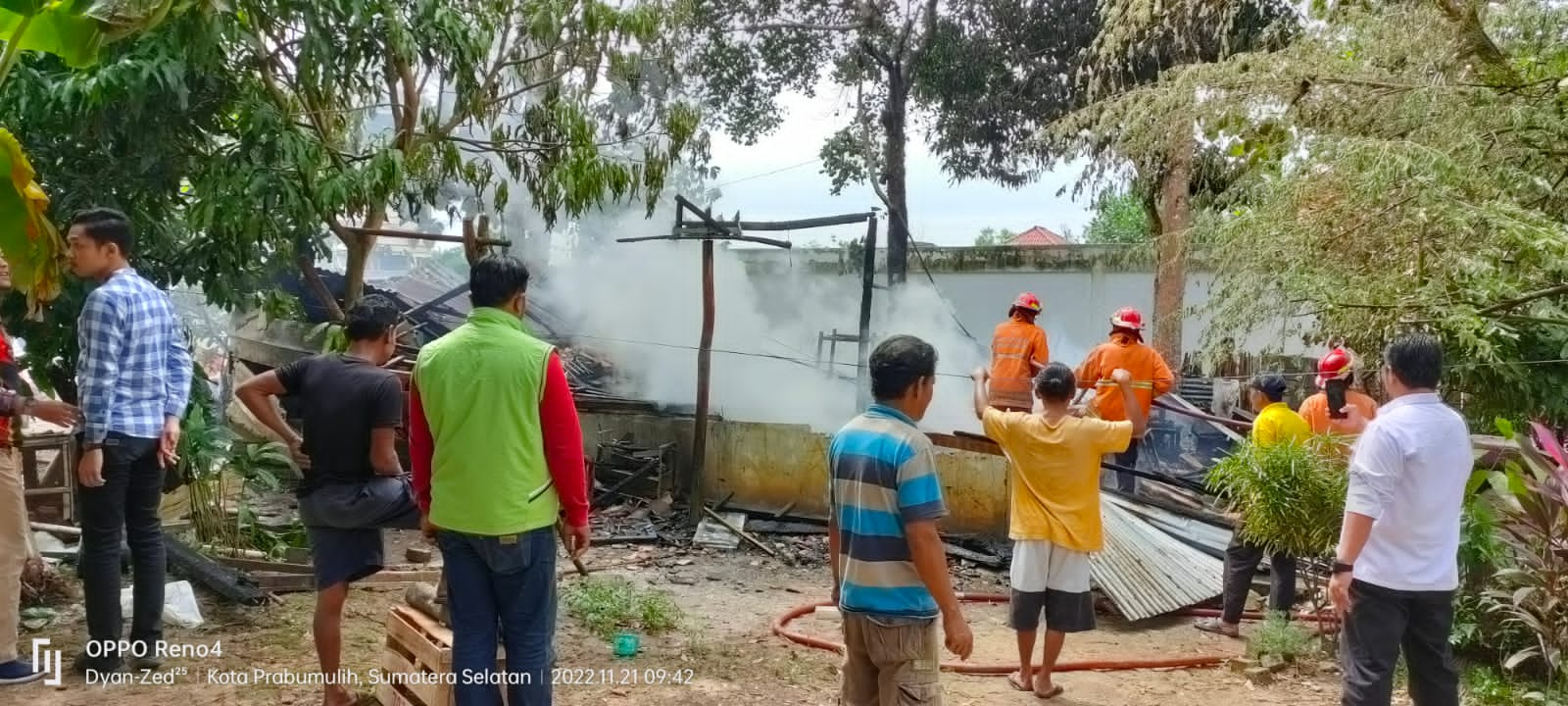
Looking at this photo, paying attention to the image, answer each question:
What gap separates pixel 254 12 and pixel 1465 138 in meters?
6.50

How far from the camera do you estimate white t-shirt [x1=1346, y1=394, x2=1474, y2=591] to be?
3428 mm

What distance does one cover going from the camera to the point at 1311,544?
16.6 feet

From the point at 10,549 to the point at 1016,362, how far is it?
6.01 metres

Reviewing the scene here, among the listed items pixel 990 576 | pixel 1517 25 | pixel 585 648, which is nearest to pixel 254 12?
pixel 585 648

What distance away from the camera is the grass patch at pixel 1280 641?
17.1 ft

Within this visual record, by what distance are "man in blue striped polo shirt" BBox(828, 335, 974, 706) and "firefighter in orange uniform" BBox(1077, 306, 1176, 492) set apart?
4.22m

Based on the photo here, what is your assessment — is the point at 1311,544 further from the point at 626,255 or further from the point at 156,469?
the point at 626,255

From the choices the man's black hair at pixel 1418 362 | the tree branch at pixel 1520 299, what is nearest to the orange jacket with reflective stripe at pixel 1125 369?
the tree branch at pixel 1520 299

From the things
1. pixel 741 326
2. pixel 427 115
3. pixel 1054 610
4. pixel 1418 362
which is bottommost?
pixel 1054 610

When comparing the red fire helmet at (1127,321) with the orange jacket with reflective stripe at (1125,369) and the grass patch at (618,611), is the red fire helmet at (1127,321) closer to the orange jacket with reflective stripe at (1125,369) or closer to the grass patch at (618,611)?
the orange jacket with reflective stripe at (1125,369)

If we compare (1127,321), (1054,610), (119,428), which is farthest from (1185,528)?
(119,428)

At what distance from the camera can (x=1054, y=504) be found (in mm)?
4703

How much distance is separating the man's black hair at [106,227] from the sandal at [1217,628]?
5647mm

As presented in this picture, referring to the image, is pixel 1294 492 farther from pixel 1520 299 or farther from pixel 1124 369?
pixel 1124 369
